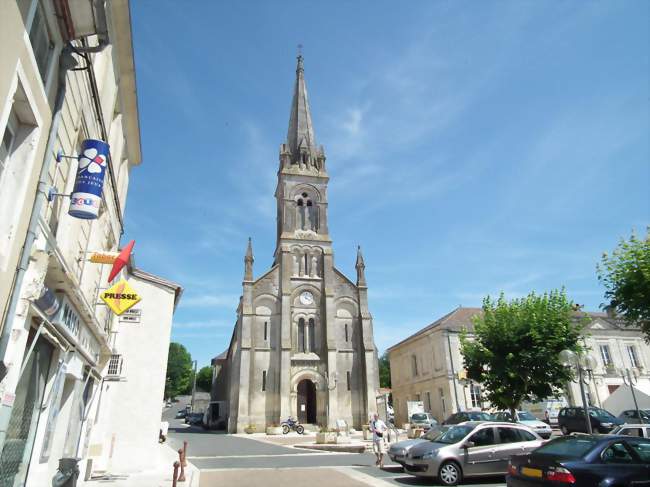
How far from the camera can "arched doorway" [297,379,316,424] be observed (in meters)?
36.8

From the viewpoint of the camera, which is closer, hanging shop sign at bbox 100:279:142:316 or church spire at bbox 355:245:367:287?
hanging shop sign at bbox 100:279:142:316

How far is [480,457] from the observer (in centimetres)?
1116

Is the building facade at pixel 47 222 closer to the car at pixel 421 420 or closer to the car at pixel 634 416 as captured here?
the car at pixel 634 416

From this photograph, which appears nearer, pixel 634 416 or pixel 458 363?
pixel 634 416

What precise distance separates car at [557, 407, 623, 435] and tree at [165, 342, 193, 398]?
76056 millimetres

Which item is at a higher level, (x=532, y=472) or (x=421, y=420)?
(x=421, y=420)

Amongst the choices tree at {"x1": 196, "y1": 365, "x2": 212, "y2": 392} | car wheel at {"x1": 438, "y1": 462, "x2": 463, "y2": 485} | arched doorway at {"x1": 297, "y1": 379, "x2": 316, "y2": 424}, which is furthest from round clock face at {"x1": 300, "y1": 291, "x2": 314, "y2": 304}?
tree at {"x1": 196, "y1": 365, "x2": 212, "y2": 392}

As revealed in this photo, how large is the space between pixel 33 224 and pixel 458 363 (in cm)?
3527

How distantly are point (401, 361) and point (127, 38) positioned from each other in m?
41.9

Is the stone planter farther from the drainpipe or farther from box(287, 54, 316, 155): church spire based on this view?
box(287, 54, 316, 155): church spire

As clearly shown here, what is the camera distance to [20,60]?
496cm

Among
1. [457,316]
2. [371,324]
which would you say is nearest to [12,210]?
[371,324]

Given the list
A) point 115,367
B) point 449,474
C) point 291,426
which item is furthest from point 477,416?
point 291,426

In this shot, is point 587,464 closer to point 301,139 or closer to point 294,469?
point 294,469
